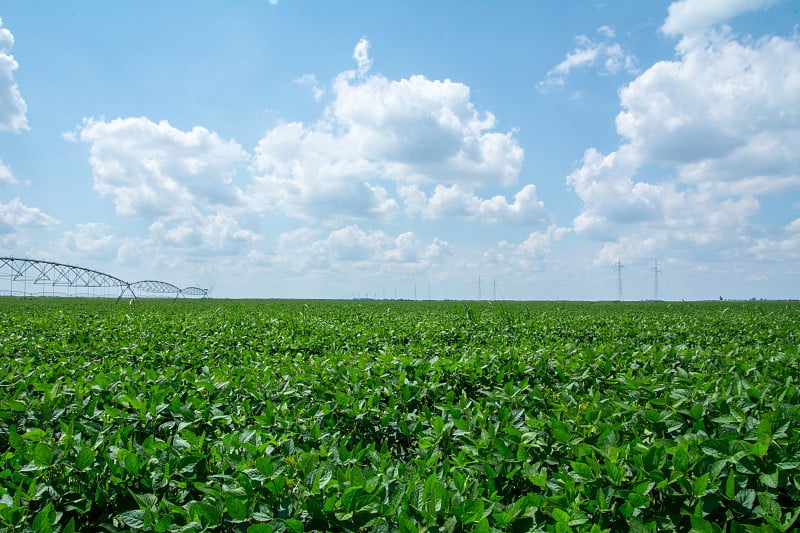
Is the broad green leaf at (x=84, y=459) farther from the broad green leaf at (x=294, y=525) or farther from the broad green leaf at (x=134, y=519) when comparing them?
the broad green leaf at (x=294, y=525)

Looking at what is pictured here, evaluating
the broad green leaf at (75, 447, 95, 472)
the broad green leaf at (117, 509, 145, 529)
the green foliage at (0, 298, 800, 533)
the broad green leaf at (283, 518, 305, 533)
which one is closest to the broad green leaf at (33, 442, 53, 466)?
the green foliage at (0, 298, 800, 533)

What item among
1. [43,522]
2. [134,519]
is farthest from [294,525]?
[43,522]

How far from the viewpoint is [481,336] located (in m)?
8.95

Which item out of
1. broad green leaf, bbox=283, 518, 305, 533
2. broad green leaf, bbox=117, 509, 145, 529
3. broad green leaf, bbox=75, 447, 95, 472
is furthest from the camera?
broad green leaf, bbox=75, 447, 95, 472

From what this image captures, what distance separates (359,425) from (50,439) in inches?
70.3

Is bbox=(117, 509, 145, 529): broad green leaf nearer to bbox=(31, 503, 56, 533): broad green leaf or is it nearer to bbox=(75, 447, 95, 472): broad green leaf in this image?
bbox=(31, 503, 56, 533): broad green leaf

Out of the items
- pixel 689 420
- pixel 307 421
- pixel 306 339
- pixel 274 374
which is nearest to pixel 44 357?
pixel 306 339

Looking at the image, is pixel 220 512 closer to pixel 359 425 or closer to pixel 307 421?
pixel 307 421

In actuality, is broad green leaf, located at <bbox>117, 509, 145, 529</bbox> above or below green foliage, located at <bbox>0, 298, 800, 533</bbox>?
below

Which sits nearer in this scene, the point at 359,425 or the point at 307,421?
the point at 307,421

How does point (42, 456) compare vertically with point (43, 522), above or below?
above

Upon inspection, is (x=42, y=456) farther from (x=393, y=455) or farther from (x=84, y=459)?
(x=393, y=455)

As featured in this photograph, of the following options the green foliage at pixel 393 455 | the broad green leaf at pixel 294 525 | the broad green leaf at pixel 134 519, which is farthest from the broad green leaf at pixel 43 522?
the broad green leaf at pixel 294 525

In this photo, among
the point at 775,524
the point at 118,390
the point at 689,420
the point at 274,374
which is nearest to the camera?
the point at 775,524
